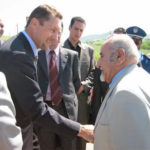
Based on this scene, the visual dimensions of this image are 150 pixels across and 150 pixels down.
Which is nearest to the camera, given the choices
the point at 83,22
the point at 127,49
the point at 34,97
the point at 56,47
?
the point at 127,49

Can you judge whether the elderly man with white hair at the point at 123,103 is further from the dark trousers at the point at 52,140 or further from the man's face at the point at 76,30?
the man's face at the point at 76,30

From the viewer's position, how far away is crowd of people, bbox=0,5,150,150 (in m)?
1.99

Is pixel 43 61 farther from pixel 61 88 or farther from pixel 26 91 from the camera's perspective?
pixel 26 91

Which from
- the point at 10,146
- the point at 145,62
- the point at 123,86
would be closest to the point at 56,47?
the point at 145,62

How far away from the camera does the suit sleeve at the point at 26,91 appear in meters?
2.62

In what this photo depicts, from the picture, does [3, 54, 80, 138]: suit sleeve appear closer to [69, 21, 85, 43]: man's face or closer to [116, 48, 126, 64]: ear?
[116, 48, 126, 64]: ear

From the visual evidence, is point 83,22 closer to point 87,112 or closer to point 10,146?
point 87,112

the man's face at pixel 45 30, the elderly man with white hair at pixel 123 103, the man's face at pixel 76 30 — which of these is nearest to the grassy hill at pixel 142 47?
the man's face at pixel 76 30

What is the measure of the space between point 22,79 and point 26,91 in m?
0.12

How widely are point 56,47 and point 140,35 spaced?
1461 mm

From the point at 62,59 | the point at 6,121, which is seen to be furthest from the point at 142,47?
the point at 6,121

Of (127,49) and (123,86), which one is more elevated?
(127,49)

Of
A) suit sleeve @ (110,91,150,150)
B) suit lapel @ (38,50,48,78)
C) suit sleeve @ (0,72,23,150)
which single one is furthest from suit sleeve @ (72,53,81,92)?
suit sleeve @ (0,72,23,150)

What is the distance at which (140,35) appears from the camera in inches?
191
